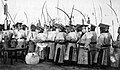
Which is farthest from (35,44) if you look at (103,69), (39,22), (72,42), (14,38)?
(39,22)

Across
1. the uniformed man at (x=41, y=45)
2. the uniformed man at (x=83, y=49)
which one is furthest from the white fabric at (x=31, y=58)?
the uniformed man at (x=83, y=49)

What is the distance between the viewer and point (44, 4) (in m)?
16.1

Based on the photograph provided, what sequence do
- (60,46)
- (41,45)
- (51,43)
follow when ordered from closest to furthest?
1. (60,46)
2. (51,43)
3. (41,45)

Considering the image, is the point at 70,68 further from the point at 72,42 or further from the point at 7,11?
the point at 7,11

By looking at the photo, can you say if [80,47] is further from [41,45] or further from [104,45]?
[41,45]

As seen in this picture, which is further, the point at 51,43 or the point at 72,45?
the point at 51,43

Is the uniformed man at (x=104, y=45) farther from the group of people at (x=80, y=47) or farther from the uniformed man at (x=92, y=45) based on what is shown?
the uniformed man at (x=92, y=45)

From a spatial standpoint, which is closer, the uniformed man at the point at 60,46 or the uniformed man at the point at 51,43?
the uniformed man at the point at 60,46

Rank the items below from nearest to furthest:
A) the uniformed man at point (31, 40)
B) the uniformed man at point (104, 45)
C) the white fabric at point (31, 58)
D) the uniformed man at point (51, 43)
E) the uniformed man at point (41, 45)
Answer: the uniformed man at point (104, 45) → the white fabric at point (31, 58) → the uniformed man at point (51, 43) → the uniformed man at point (41, 45) → the uniformed man at point (31, 40)

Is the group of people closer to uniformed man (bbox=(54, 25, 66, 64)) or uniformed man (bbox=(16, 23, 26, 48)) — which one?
uniformed man (bbox=(54, 25, 66, 64))

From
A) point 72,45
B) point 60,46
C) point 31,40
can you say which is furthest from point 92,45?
point 31,40

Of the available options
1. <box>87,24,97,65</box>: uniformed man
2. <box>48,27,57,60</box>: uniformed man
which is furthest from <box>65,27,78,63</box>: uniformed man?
<box>48,27,57,60</box>: uniformed man

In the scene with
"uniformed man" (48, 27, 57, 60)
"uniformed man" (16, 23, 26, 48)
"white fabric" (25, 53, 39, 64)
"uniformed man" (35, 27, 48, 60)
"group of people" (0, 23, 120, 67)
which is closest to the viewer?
"group of people" (0, 23, 120, 67)

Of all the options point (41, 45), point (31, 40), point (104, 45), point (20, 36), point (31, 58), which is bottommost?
point (31, 58)
